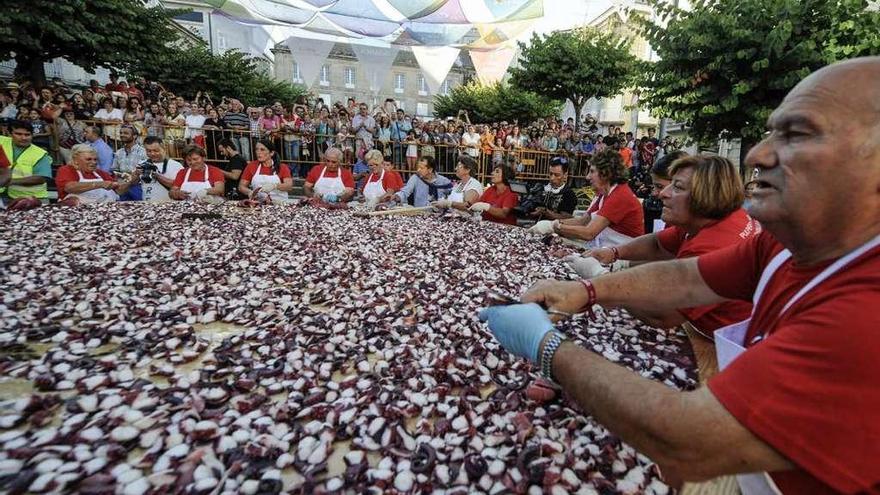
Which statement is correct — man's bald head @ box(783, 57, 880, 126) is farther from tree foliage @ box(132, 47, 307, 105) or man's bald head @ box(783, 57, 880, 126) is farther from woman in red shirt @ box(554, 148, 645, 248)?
tree foliage @ box(132, 47, 307, 105)

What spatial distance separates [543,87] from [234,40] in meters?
14.2

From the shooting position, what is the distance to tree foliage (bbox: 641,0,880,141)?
729cm

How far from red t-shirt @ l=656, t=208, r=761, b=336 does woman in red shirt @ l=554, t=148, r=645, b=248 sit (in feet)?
6.72

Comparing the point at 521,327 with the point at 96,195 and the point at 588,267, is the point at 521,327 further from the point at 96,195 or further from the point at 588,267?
the point at 96,195

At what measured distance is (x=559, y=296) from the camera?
2.10 meters

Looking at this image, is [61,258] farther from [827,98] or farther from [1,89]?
[1,89]

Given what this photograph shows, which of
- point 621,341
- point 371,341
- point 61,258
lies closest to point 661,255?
point 621,341

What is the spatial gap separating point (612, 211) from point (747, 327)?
3.65 m

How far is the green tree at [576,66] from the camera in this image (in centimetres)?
2017

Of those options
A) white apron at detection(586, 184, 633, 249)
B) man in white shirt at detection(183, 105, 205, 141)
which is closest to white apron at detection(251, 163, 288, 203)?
man in white shirt at detection(183, 105, 205, 141)

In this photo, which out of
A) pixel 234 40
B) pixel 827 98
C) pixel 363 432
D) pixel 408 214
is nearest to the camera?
pixel 827 98

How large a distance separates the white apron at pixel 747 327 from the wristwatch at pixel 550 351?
0.50m

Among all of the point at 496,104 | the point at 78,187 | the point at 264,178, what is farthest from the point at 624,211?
the point at 496,104

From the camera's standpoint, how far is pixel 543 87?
2148 centimetres
